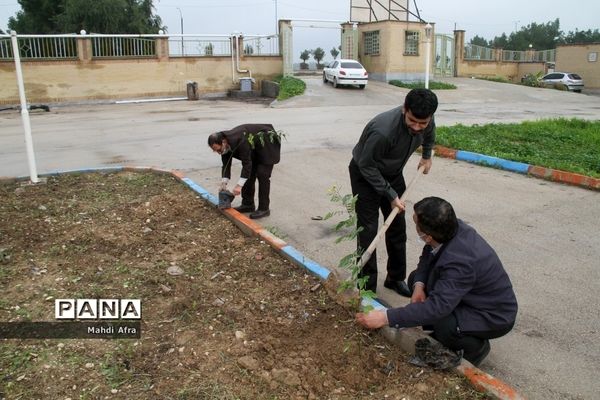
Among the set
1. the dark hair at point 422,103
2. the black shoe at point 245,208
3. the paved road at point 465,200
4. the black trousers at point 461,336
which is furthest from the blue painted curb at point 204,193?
the black trousers at point 461,336

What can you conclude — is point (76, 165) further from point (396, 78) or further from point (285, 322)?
point (396, 78)

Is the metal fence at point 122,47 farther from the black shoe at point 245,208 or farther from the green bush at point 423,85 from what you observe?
the black shoe at point 245,208

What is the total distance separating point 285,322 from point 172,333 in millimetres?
710

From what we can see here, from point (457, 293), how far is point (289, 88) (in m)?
21.7

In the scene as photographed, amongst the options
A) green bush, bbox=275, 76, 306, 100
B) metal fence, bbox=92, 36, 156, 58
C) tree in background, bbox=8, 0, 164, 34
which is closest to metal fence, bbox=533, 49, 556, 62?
green bush, bbox=275, 76, 306, 100

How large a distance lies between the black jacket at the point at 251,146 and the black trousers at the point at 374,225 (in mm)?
1735

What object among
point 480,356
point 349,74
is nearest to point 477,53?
point 349,74

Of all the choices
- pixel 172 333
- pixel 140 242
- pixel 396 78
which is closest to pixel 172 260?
pixel 140 242

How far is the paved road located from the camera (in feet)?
10.6

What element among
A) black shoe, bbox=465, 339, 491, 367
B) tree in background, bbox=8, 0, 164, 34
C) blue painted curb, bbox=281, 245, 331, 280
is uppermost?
tree in background, bbox=8, 0, 164, 34

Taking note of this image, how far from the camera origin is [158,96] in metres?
25.0

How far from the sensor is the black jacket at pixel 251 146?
5.32 m

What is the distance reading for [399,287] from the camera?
13.2ft

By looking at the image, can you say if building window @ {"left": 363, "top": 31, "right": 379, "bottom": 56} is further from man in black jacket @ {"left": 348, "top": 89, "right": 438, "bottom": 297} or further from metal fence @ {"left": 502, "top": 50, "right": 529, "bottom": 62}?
man in black jacket @ {"left": 348, "top": 89, "right": 438, "bottom": 297}
